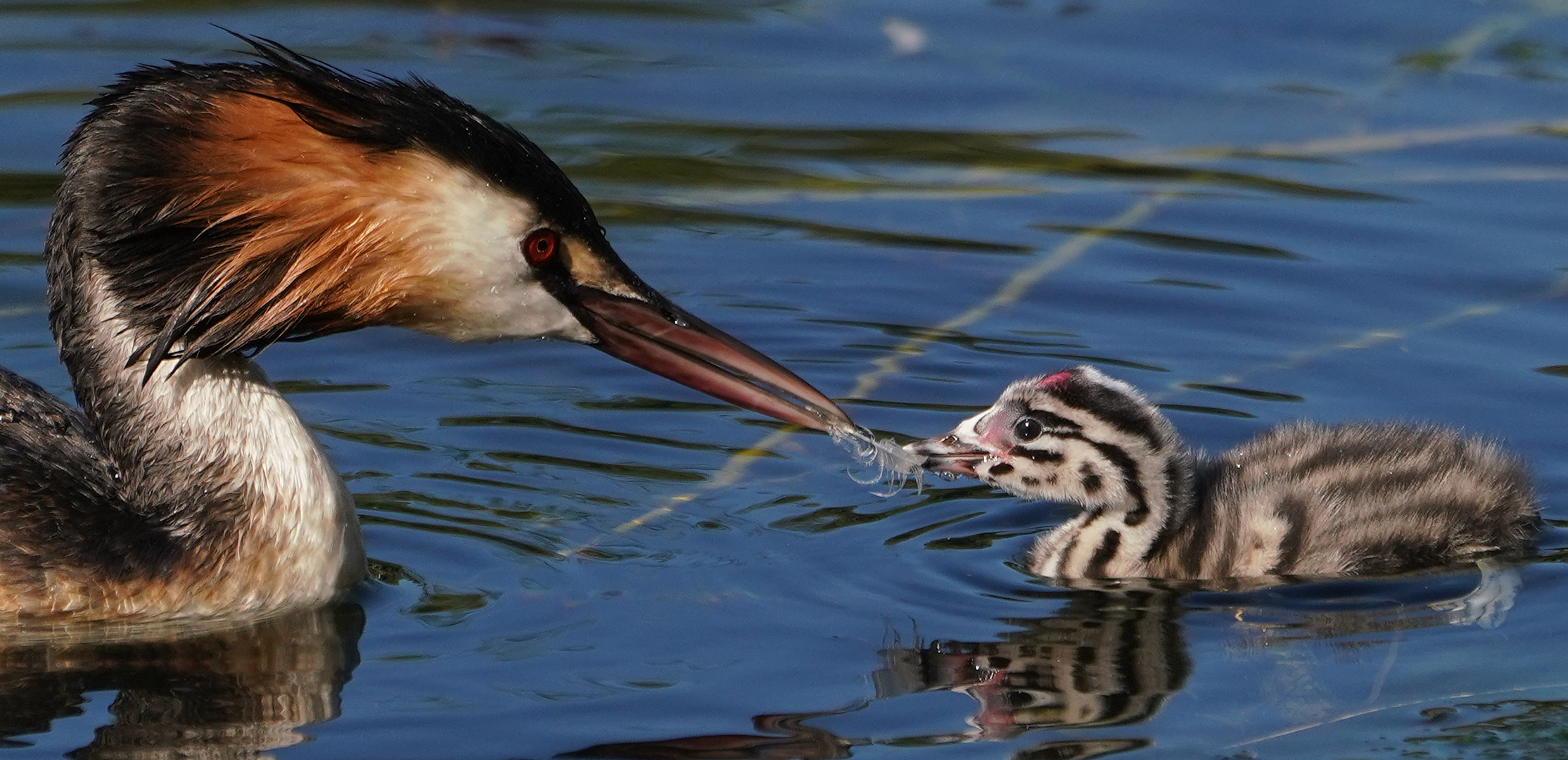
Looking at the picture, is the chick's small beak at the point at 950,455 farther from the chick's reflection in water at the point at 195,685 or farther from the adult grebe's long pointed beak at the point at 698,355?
the chick's reflection in water at the point at 195,685

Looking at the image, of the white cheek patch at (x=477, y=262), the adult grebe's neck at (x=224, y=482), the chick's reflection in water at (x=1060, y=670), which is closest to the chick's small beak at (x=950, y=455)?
the chick's reflection in water at (x=1060, y=670)

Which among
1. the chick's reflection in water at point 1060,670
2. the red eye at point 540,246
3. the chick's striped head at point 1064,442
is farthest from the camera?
the chick's striped head at point 1064,442

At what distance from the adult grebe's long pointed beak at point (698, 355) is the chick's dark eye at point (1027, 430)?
775 mm

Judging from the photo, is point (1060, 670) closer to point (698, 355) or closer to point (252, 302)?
point (698, 355)

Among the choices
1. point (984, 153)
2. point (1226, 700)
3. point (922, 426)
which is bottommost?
point (1226, 700)

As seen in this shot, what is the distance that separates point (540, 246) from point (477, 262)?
159mm

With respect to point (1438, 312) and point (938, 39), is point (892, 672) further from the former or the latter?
point (938, 39)

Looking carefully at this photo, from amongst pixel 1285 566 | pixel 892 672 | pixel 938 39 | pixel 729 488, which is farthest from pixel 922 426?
pixel 938 39

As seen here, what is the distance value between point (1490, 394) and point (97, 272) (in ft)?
13.7

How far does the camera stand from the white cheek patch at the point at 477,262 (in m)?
6.09

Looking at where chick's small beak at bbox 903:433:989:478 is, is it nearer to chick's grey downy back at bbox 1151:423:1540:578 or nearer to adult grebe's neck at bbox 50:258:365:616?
chick's grey downy back at bbox 1151:423:1540:578

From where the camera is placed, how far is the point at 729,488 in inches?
286

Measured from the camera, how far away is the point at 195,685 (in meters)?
6.03

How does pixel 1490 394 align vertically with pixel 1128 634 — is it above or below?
above
